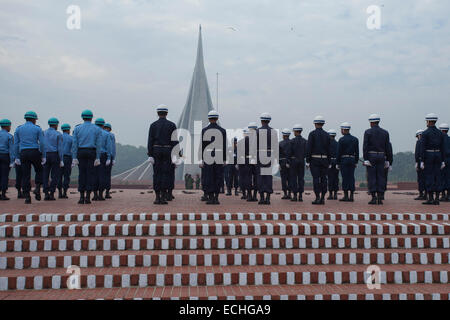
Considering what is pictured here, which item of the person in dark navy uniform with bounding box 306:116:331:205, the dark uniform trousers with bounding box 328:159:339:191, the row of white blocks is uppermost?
the person in dark navy uniform with bounding box 306:116:331:205

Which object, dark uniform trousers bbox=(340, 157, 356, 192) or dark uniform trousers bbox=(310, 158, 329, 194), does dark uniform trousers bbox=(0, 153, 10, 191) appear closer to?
dark uniform trousers bbox=(310, 158, 329, 194)

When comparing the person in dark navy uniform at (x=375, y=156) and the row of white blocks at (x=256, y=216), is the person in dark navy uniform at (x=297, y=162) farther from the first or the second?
the row of white blocks at (x=256, y=216)

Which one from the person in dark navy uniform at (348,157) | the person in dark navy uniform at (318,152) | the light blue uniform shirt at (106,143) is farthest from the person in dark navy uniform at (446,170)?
the light blue uniform shirt at (106,143)

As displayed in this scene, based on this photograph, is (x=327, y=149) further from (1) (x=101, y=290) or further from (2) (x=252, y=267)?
(1) (x=101, y=290)

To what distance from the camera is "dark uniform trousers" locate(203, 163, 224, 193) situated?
8.84m

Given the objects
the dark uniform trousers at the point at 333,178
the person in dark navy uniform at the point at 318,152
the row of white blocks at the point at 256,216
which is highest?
the person in dark navy uniform at the point at 318,152

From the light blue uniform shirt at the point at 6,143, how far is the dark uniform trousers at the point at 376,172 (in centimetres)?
921

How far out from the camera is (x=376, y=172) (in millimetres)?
9258

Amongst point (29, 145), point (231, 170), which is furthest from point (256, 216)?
point (231, 170)

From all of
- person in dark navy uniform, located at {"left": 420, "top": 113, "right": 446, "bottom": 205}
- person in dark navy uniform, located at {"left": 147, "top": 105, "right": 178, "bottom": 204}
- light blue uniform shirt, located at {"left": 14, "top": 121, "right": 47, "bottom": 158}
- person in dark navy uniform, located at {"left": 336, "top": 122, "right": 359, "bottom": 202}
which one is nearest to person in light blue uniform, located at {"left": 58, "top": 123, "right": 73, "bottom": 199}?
A: light blue uniform shirt, located at {"left": 14, "top": 121, "right": 47, "bottom": 158}

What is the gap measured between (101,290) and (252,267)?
1.99m

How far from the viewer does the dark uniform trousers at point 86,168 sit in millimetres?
8398

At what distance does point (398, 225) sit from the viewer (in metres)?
6.18
